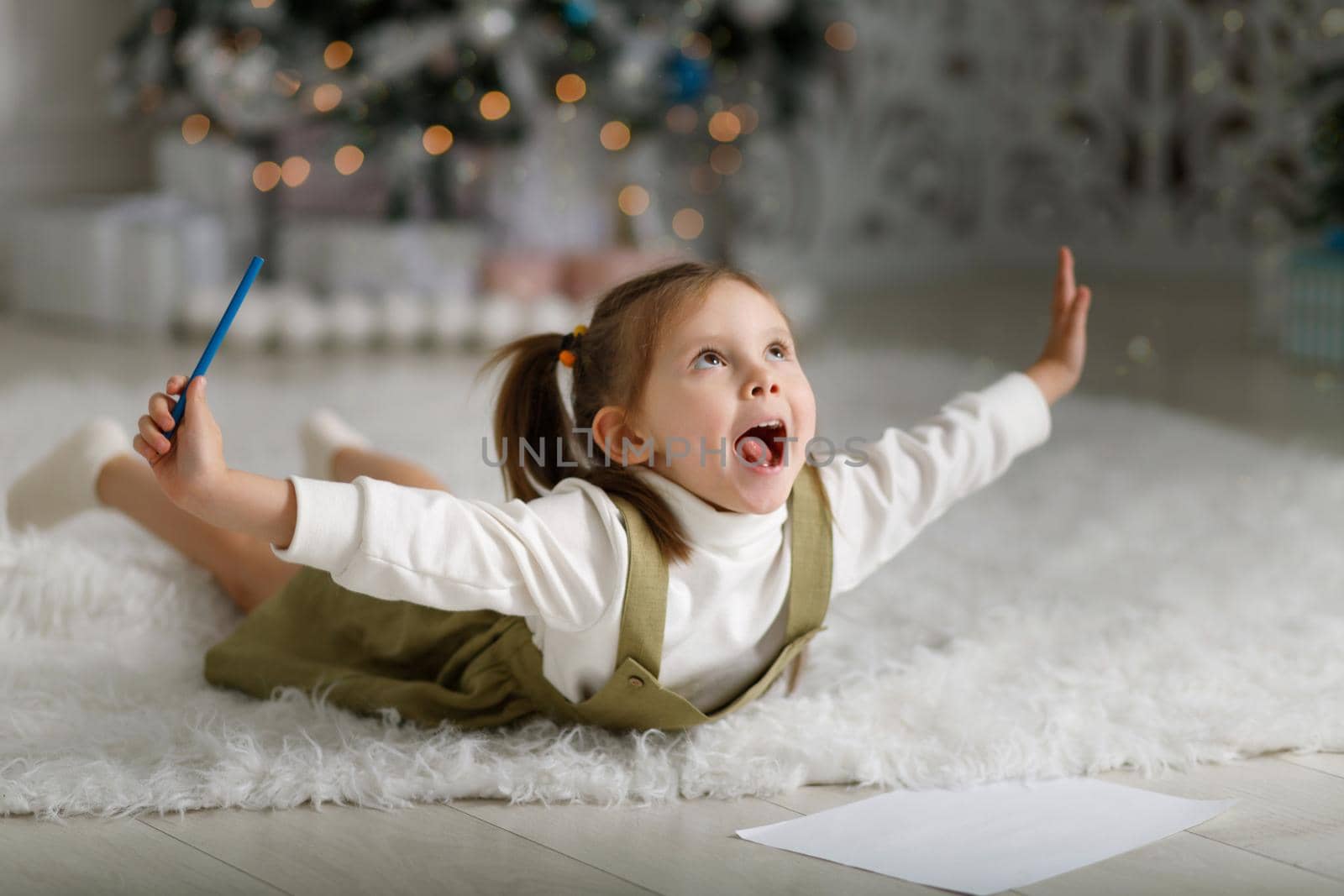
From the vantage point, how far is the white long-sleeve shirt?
93 cm

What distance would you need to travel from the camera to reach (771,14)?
293 centimetres

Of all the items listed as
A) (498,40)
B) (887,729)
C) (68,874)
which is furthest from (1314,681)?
(498,40)

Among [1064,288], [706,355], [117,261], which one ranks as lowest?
[706,355]

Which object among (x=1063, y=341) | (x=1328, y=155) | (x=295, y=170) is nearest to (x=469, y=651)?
(x=1063, y=341)

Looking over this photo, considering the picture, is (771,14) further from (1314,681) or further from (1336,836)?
(1336,836)

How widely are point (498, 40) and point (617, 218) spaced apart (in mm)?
591

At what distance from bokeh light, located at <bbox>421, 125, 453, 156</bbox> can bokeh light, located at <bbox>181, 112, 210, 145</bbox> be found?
49cm

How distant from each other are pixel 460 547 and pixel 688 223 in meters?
2.57

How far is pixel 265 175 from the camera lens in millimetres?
3082

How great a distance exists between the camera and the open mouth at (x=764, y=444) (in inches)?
41.1

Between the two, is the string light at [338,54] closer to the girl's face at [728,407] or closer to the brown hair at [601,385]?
the brown hair at [601,385]

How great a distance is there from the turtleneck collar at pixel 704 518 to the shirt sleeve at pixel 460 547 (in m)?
0.05

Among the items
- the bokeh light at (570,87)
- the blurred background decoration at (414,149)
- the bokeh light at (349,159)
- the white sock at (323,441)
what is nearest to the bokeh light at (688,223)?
the blurred background decoration at (414,149)

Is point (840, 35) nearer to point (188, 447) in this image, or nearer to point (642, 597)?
point (642, 597)
